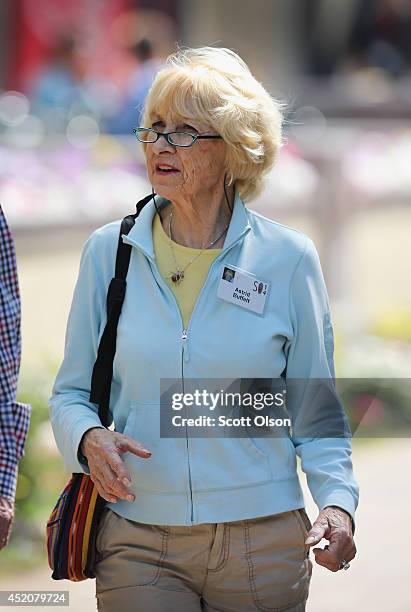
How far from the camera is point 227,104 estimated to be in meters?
3.02

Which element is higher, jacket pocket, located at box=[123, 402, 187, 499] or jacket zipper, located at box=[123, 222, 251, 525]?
jacket zipper, located at box=[123, 222, 251, 525]

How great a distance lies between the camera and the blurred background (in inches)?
218

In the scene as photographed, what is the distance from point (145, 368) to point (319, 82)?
2122cm

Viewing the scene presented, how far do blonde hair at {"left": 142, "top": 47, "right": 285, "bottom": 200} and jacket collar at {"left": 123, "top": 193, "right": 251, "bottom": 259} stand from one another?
0.08 m

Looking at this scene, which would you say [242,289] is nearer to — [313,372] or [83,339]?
[313,372]

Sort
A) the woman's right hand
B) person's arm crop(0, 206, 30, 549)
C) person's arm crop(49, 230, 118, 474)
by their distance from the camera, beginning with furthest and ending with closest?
person's arm crop(0, 206, 30, 549), person's arm crop(49, 230, 118, 474), the woman's right hand

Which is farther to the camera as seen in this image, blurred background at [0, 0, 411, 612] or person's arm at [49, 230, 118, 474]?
blurred background at [0, 0, 411, 612]

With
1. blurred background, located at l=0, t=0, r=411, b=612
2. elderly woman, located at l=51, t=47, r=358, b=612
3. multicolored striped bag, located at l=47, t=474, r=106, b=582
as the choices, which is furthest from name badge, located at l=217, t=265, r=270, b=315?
multicolored striped bag, located at l=47, t=474, r=106, b=582

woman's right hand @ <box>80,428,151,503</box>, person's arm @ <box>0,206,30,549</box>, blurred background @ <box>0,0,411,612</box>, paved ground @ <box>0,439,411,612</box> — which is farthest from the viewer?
blurred background @ <box>0,0,411,612</box>

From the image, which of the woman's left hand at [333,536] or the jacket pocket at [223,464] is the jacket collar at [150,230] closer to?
the jacket pocket at [223,464]

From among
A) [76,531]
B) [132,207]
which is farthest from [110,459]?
[132,207]

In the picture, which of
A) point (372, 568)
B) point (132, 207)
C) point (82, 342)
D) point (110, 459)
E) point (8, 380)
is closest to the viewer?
point (110, 459)

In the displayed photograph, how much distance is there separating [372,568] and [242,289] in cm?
279

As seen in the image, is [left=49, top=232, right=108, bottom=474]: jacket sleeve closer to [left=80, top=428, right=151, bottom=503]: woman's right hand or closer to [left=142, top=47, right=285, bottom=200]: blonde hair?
[left=80, top=428, right=151, bottom=503]: woman's right hand
